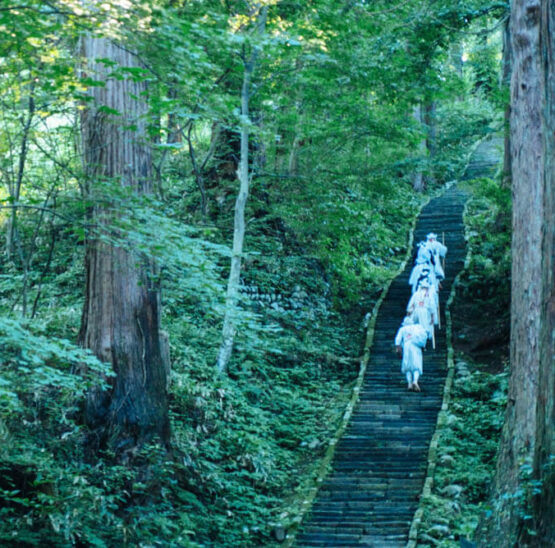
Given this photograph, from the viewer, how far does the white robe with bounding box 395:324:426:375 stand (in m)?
13.4

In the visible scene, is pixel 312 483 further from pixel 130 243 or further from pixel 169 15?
pixel 169 15

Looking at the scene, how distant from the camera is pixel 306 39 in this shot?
1341 cm

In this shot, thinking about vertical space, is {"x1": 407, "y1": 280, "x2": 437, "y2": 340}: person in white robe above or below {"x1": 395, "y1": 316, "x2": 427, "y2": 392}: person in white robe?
above

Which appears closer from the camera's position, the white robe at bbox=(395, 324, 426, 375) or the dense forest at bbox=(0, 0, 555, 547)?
the dense forest at bbox=(0, 0, 555, 547)

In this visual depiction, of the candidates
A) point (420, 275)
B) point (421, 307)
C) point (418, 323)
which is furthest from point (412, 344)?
point (420, 275)

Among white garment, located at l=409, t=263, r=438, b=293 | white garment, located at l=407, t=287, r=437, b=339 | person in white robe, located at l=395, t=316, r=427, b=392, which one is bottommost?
person in white robe, located at l=395, t=316, r=427, b=392

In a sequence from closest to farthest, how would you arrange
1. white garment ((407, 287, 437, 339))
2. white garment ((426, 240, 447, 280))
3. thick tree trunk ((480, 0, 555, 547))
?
thick tree trunk ((480, 0, 555, 547))
white garment ((407, 287, 437, 339))
white garment ((426, 240, 447, 280))

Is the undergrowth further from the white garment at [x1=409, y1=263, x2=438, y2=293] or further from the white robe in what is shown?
the white garment at [x1=409, y1=263, x2=438, y2=293]

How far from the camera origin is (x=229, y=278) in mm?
13281

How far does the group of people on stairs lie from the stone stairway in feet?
1.50

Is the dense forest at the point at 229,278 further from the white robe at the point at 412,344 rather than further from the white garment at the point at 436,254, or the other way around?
the white robe at the point at 412,344

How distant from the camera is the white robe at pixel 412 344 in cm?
1337

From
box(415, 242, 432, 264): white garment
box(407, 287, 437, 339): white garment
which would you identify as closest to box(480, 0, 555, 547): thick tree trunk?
box(407, 287, 437, 339): white garment

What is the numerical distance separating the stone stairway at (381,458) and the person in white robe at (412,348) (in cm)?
34
